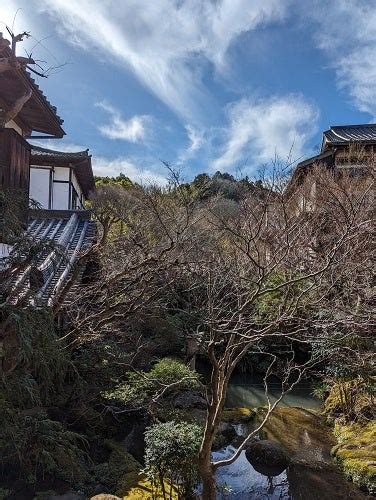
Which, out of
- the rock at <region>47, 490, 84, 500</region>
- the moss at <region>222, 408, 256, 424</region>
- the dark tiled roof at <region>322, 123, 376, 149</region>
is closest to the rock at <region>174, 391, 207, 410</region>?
the moss at <region>222, 408, 256, 424</region>

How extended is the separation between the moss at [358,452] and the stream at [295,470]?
0.18 metres

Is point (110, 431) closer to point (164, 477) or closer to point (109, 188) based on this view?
point (164, 477)

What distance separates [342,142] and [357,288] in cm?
1113

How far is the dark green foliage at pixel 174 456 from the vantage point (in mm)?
6125

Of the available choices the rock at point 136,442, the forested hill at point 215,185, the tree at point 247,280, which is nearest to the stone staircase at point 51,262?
the tree at point 247,280

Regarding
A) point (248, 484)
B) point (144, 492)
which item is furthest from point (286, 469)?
point (144, 492)

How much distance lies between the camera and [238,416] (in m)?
11.3

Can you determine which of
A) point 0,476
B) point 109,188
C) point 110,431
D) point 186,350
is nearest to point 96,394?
point 110,431

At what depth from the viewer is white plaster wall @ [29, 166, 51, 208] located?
762 inches

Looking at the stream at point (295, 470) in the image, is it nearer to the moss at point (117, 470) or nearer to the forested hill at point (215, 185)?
the moss at point (117, 470)

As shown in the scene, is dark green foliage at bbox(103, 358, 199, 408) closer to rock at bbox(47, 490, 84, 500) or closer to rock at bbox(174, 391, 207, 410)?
rock at bbox(174, 391, 207, 410)

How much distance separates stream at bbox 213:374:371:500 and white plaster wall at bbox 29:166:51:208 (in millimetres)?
13570

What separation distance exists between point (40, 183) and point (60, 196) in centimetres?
106

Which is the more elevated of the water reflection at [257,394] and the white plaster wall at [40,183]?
the white plaster wall at [40,183]
